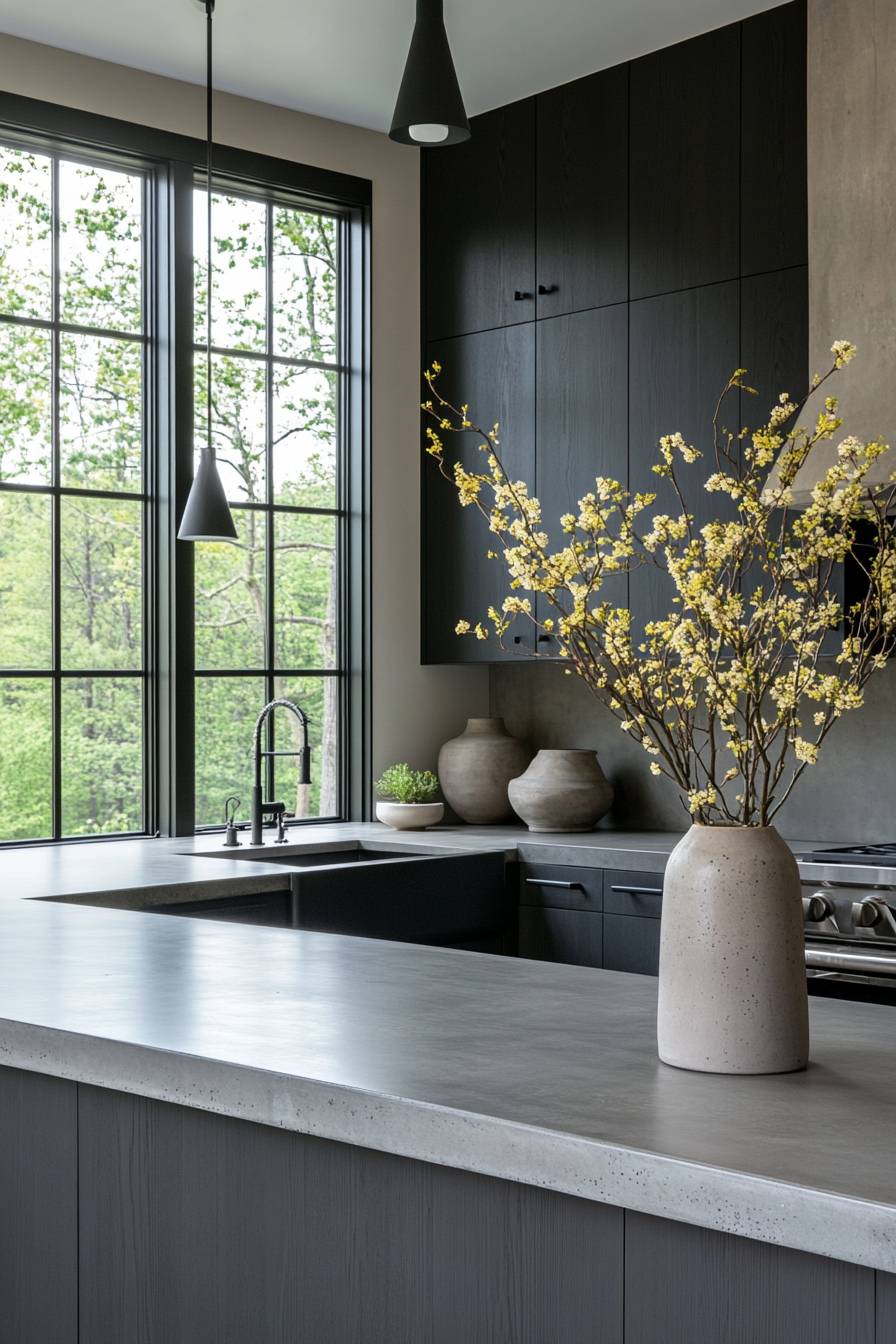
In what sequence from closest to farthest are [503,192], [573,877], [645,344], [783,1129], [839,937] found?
[783,1129] → [839,937] → [573,877] → [645,344] → [503,192]

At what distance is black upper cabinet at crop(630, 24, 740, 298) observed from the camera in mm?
4277

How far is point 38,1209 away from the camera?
1.78m

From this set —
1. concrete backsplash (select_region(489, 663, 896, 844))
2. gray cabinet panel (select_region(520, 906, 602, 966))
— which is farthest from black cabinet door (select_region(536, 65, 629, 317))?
gray cabinet panel (select_region(520, 906, 602, 966))

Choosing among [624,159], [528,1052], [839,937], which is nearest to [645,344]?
[624,159]

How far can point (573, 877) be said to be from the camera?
4.15m

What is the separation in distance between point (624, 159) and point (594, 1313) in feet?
13.1

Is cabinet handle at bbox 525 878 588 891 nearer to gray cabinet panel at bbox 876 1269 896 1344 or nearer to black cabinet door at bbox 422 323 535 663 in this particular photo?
black cabinet door at bbox 422 323 535 663

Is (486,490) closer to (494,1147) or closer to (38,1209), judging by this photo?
(38,1209)

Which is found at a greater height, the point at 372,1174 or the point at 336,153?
the point at 336,153

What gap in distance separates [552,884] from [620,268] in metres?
1.94

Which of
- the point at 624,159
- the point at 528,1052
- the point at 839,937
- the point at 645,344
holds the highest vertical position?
the point at 624,159

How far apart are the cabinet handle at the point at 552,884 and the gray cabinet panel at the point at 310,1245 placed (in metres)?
2.54

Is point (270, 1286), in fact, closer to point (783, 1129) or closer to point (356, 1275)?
point (356, 1275)

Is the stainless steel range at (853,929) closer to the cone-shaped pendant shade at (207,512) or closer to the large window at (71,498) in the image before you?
the cone-shaped pendant shade at (207,512)
